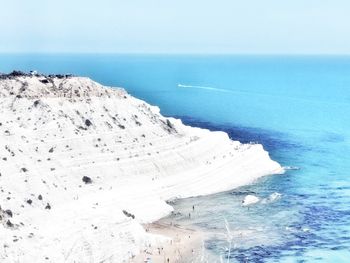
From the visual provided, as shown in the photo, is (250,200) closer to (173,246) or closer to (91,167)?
(173,246)

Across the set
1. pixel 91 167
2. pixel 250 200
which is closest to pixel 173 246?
pixel 250 200

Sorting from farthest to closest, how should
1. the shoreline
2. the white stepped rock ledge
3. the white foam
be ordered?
the white foam
the shoreline
the white stepped rock ledge

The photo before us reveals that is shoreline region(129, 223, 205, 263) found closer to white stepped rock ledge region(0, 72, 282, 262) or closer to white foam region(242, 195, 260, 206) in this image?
white stepped rock ledge region(0, 72, 282, 262)

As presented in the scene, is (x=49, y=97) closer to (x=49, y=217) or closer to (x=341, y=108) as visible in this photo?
(x=49, y=217)

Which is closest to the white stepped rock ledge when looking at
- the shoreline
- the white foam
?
the shoreline

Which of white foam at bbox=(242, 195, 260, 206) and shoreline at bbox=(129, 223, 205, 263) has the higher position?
white foam at bbox=(242, 195, 260, 206)

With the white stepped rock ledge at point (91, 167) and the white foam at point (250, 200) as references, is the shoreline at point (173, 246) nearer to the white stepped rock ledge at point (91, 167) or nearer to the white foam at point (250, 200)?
the white stepped rock ledge at point (91, 167)

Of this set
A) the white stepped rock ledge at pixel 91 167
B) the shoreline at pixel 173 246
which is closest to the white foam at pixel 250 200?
the white stepped rock ledge at pixel 91 167

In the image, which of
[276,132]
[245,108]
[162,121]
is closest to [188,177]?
[162,121]
